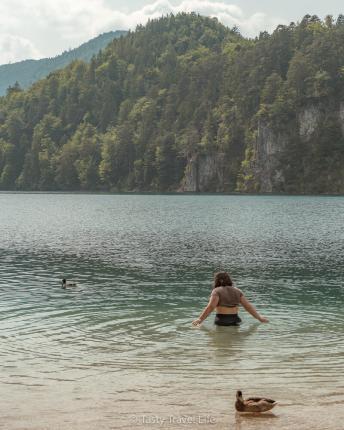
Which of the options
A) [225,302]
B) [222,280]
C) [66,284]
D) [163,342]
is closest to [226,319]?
[225,302]

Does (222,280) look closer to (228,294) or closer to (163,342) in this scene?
(228,294)

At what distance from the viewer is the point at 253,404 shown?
14367 mm

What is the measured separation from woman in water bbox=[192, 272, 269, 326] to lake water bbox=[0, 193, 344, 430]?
18.1 inches

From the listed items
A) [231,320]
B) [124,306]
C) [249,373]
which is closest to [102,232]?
[124,306]

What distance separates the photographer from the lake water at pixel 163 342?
49.1 ft

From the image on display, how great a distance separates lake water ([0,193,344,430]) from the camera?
15.0 metres

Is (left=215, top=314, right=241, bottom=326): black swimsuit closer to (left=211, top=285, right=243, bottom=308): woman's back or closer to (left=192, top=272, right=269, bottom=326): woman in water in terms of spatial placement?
(left=192, top=272, right=269, bottom=326): woman in water

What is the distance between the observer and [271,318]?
2759 cm

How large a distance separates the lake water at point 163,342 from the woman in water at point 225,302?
46cm

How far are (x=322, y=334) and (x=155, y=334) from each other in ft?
20.1

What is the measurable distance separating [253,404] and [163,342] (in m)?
8.56

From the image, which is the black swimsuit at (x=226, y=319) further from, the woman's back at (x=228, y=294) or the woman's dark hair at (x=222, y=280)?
the woman's dark hair at (x=222, y=280)

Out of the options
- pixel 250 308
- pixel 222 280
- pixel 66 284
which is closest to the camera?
pixel 222 280

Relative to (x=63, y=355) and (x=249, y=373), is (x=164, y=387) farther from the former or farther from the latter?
(x=63, y=355)
